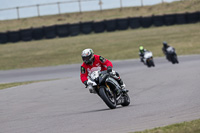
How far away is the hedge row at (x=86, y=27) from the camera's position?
1361 inches

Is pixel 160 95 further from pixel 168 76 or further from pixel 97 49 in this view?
pixel 97 49

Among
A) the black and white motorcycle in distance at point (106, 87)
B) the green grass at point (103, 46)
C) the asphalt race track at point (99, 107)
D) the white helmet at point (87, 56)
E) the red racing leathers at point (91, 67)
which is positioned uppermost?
the white helmet at point (87, 56)

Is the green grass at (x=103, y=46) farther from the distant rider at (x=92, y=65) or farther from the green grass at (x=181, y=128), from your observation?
the green grass at (x=181, y=128)

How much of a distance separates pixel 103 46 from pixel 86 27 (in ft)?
10.6

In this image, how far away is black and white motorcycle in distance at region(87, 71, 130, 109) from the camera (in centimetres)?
835

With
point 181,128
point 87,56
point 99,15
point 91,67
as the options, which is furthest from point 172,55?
point 99,15

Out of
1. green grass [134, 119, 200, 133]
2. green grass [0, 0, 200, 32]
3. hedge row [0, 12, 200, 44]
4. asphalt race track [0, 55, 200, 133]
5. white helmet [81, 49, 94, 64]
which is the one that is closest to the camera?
green grass [134, 119, 200, 133]

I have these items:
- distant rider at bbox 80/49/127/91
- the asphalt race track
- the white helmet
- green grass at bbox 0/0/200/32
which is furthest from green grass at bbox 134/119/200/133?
green grass at bbox 0/0/200/32

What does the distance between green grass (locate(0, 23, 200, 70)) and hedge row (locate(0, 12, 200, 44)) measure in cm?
47

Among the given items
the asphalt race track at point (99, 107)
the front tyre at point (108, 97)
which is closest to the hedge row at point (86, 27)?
the asphalt race track at point (99, 107)

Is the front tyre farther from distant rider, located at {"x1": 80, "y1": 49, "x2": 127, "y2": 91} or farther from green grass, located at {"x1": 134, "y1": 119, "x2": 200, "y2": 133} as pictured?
green grass, located at {"x1": 134, "y1": 119, "x2": 200, "y2": 133}

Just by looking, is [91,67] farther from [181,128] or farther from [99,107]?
[181,128]

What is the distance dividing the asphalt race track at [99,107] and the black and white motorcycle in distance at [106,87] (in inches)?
8.9

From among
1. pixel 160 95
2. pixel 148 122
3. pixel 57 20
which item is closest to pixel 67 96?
pixel 160 95
